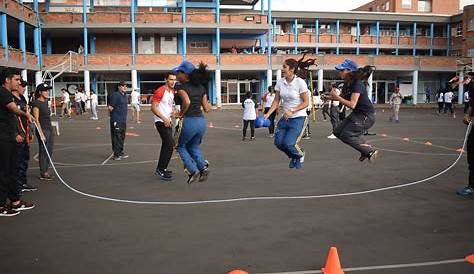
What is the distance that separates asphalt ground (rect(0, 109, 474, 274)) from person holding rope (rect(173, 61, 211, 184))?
1.92 ft

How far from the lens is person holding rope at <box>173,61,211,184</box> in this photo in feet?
23.6

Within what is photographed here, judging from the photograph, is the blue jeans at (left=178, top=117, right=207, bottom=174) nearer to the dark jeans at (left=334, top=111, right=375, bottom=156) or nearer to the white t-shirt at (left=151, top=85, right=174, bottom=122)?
the white t-shirt at (left=151, top=85, right=174, bottom=122)

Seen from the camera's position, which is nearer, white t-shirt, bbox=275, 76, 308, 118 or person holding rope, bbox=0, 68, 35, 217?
person holding rope, bbox=0, 68, 35, 217

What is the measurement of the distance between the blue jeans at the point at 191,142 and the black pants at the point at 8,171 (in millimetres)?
2411

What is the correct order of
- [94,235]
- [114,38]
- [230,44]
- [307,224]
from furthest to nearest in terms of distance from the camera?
1. [230,44]
2. [114,38]
3. [307,224]
4. [94,235]

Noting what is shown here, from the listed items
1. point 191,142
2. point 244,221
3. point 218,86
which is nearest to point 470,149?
point 244,221

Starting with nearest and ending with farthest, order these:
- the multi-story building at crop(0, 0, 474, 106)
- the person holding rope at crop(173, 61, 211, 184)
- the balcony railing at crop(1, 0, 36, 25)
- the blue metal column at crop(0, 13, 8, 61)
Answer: the person holding rope at crop(173, 61, 211, 184), the blue metal column at crop(0, 13, 8, 61), the balcony railing at crop(1, 0, 36, 25), the multi-story building at crop(0, 0, 474, 106)

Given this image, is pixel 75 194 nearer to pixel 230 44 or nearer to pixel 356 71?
pixel 356 71

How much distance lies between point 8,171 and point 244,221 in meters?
3.41

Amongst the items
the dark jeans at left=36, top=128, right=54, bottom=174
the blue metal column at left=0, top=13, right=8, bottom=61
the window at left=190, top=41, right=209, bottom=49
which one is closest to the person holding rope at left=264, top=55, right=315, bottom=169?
the dark jeans at left=36, top=128, right=54, bottom=174

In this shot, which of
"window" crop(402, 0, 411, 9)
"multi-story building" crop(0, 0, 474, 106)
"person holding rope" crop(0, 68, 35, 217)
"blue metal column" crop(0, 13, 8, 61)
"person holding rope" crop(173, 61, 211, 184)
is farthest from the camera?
"window" crop(402, 0, 411, 9)

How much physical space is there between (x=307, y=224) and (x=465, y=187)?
11.9 ft

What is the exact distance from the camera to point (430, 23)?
55.9 meters

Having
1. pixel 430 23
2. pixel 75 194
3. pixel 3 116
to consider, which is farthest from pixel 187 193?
pixel 430 23
